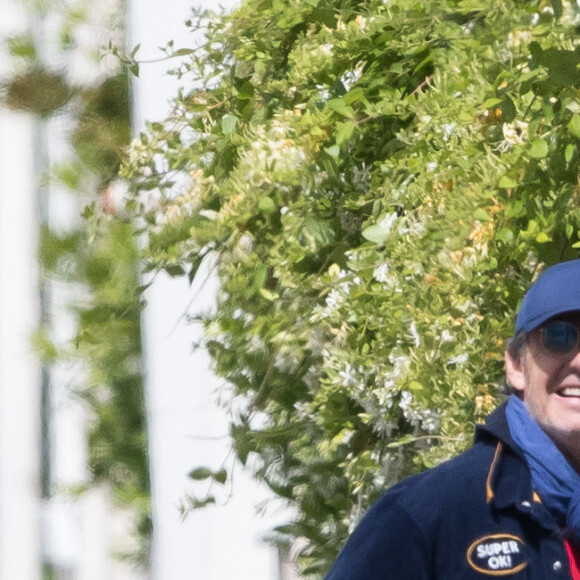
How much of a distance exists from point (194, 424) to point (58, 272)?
199cm

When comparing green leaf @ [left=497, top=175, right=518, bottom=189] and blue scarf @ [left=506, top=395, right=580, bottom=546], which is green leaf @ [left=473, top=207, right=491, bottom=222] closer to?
green leaf @ [left=497, top=175, right=518, bottom=189]

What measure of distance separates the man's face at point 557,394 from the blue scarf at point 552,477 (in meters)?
0.02

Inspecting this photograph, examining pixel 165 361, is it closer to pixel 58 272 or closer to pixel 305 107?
pixel 305 107

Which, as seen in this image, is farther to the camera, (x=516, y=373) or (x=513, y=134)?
(x=513, y=134)

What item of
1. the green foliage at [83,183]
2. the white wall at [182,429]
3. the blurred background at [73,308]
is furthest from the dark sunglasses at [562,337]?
the green foliage at [83,183]

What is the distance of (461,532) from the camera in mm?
1651

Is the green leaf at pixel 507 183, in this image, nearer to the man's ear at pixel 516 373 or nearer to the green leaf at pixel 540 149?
the green leaf at pixel 540 149

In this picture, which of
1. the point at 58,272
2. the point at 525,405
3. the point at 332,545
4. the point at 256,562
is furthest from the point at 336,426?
the point at 58,272

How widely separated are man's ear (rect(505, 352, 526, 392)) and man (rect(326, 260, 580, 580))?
0.07 feet

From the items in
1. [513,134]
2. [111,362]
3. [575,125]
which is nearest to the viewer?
[575,125]

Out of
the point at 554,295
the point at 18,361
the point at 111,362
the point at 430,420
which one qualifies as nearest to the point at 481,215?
the point at 554,295

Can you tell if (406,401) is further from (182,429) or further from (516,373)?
(182,429)

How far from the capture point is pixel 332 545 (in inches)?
110

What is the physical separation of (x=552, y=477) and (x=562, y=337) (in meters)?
0.20
